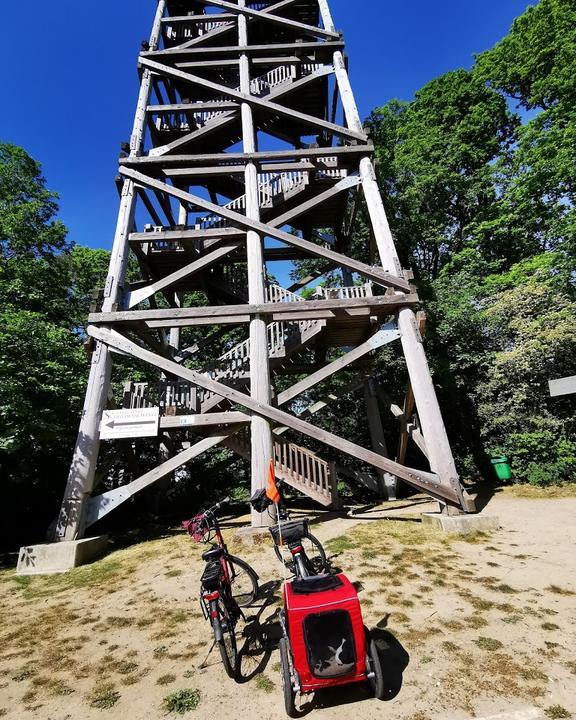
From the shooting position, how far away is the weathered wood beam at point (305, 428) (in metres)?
6.63

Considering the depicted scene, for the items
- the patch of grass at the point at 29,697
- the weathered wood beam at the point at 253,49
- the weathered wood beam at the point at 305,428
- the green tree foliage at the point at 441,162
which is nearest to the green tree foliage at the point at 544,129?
the green tree foliage at the point at 441,162

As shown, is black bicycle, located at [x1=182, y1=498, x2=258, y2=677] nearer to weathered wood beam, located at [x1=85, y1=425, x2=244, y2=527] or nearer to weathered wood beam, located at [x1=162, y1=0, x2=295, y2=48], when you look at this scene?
weathered wood beam, located at [x1=85, y1=425, x2=244, y2=527]

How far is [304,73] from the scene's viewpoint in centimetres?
1180

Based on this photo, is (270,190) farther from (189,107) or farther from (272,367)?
(272,367)

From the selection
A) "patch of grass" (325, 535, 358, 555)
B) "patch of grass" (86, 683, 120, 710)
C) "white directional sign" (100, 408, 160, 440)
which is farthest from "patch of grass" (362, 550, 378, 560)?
"white directional sign" (100, 408, 160, 440)

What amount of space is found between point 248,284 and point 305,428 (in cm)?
477

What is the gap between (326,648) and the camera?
2449mm

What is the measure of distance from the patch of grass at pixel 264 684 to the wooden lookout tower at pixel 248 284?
3939 millimetres

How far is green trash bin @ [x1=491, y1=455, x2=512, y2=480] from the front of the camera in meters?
11.1

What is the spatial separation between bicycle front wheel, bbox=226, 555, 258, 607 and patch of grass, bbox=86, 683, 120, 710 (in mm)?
1349

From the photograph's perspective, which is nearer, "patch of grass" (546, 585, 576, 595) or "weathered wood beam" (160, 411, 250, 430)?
"patch of grass" (546, 585, 576, 595)

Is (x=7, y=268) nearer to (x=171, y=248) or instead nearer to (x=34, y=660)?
(x=171, y=248)

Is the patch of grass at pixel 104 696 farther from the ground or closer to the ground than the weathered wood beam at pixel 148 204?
closer to the ground

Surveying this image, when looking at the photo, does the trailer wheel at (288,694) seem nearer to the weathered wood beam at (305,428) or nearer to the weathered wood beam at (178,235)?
the weathered wood beam at (305,428)
